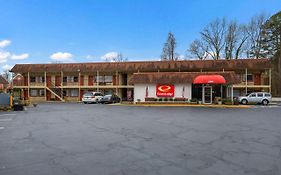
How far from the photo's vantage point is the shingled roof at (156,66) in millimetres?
37050

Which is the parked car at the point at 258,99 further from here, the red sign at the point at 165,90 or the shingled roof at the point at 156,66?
the red sign at the point at 165,90

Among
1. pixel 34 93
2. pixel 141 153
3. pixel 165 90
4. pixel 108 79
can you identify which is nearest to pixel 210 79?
pixel 165 90

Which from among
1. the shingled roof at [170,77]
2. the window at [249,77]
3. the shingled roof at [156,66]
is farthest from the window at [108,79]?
the window at [249,77]

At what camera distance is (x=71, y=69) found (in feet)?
139

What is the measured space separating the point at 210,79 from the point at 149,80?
24.9 ft

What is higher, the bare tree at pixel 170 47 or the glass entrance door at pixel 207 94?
the bare tree at pixel 170 47

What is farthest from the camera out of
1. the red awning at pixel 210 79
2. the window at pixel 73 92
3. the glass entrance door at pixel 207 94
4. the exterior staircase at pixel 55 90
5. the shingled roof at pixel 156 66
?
the window at pixel 73 92

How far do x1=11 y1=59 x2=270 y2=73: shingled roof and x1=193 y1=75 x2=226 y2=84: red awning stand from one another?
7245mm

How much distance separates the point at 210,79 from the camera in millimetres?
30078

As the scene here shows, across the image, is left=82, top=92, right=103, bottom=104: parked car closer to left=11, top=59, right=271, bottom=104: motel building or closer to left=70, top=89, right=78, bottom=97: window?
left=11, top=59, right=271, bottom=104: motel building

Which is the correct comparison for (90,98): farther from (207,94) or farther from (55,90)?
(207,94)

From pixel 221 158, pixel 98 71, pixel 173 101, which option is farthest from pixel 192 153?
pixel 98 71

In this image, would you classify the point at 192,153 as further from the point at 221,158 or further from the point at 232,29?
the point at 232,29

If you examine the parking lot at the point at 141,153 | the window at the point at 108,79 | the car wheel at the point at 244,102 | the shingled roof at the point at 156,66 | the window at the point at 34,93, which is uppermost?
the shingled roof at the point at 156,66
